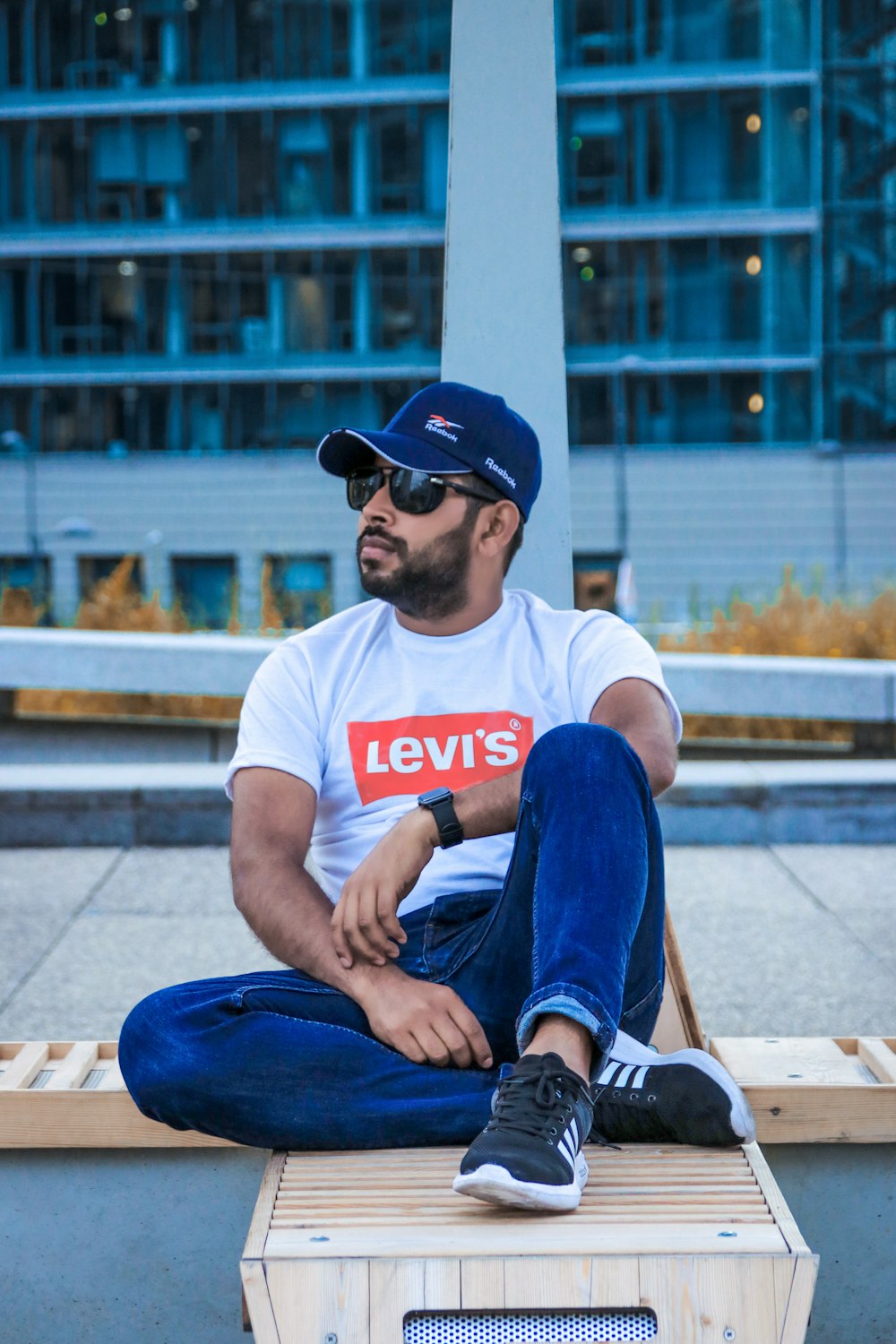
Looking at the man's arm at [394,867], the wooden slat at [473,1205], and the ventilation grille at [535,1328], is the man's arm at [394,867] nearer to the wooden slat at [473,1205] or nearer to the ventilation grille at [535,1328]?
the wooden slat at [473,1205]

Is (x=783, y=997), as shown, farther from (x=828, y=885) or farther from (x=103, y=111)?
(x=103, y=111)

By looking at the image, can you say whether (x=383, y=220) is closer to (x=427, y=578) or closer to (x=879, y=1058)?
(x=427, y=578)

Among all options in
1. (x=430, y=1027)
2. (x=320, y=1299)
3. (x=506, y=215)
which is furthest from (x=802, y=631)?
(x=320, y=1299)

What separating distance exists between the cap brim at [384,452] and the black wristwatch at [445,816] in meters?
0.69

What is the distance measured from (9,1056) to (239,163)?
44.7 m

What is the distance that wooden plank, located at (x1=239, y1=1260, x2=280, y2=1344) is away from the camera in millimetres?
1727

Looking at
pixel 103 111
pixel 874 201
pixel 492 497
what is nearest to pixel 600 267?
pixel 874 201

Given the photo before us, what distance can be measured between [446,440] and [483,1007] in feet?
3.56

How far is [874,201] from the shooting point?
41.6 metres

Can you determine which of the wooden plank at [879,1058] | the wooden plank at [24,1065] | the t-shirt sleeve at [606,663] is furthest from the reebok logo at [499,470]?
the wooden plank at [24,1065]

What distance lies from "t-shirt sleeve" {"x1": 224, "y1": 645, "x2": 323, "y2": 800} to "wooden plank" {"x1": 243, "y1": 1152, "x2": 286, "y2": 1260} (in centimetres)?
71

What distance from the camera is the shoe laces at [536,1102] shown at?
1.91m

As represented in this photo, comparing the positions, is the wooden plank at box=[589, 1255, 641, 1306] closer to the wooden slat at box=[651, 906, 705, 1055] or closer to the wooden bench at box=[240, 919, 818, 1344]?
the wooden bench at box=[240, 919, 818, 1344]

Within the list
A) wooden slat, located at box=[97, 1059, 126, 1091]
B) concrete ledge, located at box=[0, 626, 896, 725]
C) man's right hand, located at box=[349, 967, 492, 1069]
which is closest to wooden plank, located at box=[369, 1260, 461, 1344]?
man's right hand, located at box=[349, 967, 492, 1069]
